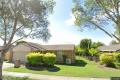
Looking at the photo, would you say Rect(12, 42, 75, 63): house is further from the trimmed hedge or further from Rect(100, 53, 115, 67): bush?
the trimmed hedge

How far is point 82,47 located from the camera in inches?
3383

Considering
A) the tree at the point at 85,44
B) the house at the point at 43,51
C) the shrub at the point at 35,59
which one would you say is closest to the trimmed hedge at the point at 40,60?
the shrub at the point at 35,59

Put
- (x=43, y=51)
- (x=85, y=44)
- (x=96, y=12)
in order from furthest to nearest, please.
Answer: (x=85, y=44), (x=43, y=51), (x=96, y=12)

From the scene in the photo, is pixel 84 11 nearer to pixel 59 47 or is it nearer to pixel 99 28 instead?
pixel 99 28

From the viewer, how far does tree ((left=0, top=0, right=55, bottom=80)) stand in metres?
21.7

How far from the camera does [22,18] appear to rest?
22.0m

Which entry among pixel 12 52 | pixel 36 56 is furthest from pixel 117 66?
pixel 12 52

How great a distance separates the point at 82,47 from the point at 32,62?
164 ft

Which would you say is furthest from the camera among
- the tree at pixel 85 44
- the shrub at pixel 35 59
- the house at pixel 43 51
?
the tree at pixel 85 44

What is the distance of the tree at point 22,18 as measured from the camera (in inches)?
853

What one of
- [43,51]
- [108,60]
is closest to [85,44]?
[43,51]

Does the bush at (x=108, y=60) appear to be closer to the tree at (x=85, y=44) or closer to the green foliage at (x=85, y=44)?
the tree at (x=85, y=44)

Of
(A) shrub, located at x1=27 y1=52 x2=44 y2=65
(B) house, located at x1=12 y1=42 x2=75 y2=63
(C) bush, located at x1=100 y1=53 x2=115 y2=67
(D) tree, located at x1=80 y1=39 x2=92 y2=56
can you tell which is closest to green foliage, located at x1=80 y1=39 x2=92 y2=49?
(D) tree, located at x1=80 y1=39 x2=92 y2=56

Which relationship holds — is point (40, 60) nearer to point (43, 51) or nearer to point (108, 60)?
point (108, 60)
